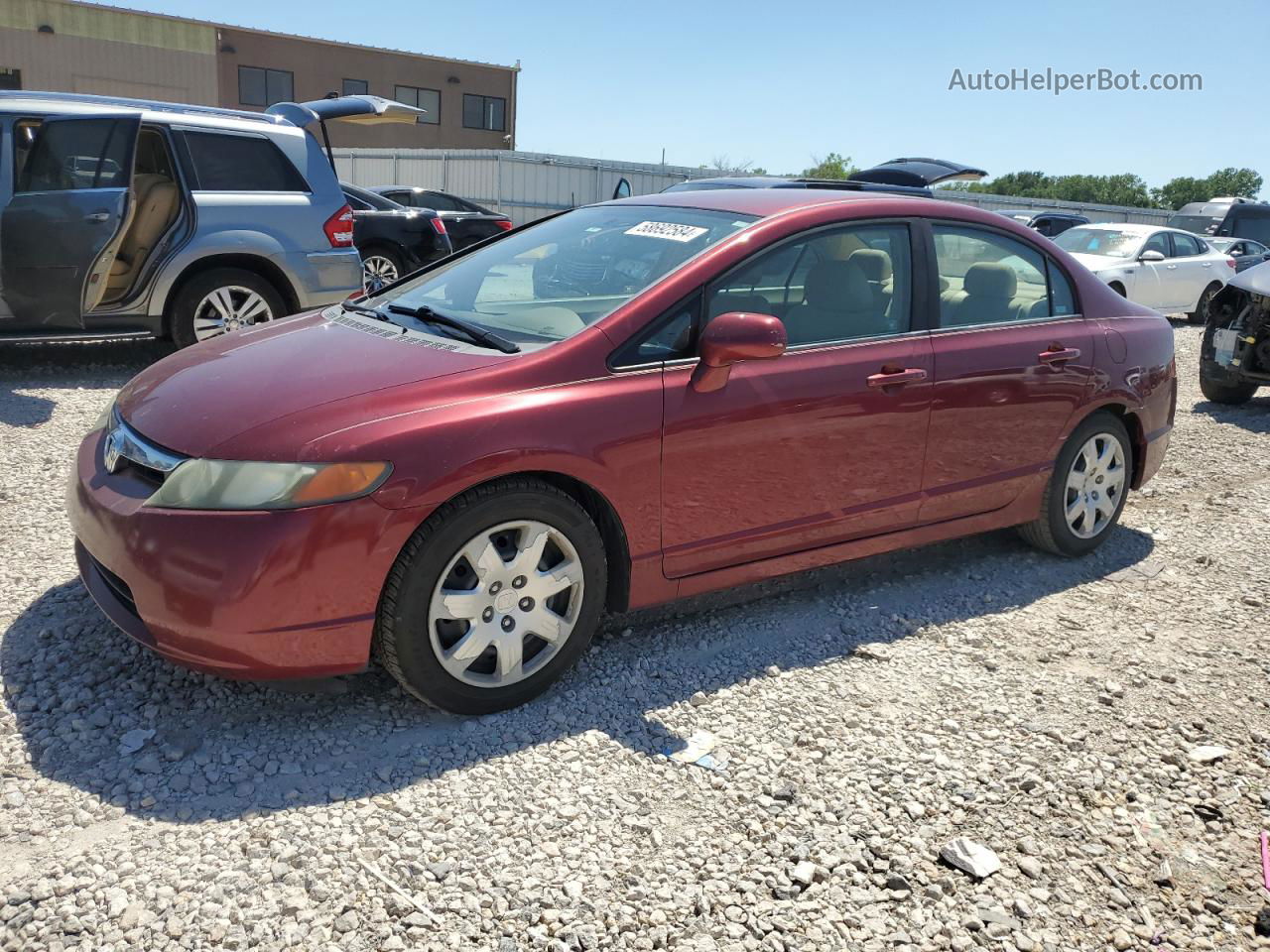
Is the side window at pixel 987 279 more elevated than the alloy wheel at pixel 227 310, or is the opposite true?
the side window at pixel 987 279

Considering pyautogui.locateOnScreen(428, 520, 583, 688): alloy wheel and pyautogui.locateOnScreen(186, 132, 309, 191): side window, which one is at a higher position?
pyautogui.locateOnScreen(186, 132, 309, 191): side window

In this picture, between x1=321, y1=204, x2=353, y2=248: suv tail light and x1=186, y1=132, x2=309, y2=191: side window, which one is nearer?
x1=186, y1=132, x2=309, y2=191: side window

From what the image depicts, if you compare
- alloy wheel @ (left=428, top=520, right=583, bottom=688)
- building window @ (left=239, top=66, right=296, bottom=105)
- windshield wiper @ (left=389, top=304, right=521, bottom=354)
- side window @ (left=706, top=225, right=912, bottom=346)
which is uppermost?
building window @ (left=239, top=66, right=296, bottom=105)

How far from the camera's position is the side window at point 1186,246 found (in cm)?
1563

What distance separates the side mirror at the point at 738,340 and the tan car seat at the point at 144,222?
5.50 meters

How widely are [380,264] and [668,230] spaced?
7771 millimetres

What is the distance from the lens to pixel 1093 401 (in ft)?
15.7

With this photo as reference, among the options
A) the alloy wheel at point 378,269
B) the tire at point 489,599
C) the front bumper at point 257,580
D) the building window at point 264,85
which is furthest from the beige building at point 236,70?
the front bumper at point 257,580

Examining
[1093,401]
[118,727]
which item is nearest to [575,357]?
[118,727]

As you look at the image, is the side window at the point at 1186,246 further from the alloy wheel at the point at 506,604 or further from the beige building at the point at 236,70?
the beige building at the point at 236,70

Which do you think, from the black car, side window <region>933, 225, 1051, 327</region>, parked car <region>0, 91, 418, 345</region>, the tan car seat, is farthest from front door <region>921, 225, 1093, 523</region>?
the black car

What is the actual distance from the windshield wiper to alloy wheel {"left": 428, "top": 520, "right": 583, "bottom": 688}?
63 cm

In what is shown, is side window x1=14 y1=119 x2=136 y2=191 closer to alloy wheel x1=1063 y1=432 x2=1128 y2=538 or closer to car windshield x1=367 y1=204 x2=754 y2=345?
car windshield x1=367 y1=204 x2=754 y2=345

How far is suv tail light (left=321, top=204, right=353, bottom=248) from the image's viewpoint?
809 cm
